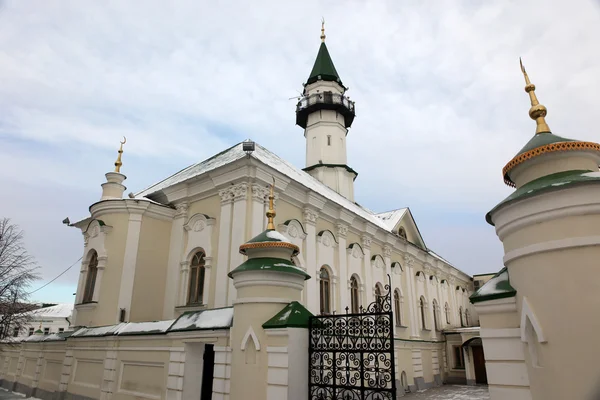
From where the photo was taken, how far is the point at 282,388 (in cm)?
746

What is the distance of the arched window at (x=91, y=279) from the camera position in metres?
14.5

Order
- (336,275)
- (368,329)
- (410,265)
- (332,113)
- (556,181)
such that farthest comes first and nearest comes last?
1. (332,113)
2. (410,265)
3. (336,275)
4. (368,329)
5. (556,181)

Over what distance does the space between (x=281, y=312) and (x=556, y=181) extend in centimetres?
550

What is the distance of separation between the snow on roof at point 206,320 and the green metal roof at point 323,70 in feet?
74.0

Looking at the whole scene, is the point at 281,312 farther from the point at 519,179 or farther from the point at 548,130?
the point at 548,130

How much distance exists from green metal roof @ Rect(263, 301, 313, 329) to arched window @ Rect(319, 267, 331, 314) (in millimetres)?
8707

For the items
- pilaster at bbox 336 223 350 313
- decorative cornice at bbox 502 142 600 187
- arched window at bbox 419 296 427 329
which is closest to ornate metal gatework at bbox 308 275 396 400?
decorative cornice at bbox 502 142 600 187

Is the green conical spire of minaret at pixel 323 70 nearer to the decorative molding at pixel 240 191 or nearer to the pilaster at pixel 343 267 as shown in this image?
the pilaster at pixel 343 267

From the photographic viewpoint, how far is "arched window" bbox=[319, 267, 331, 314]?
1674cm

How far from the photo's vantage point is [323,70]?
29406 mm

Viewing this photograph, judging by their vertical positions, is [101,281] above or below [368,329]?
above

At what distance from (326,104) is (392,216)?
8.94 meters

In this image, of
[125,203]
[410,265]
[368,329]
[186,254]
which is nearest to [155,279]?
[186,254]

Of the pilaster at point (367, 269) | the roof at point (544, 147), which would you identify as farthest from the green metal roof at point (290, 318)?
the pilaster at point (367, 269)
